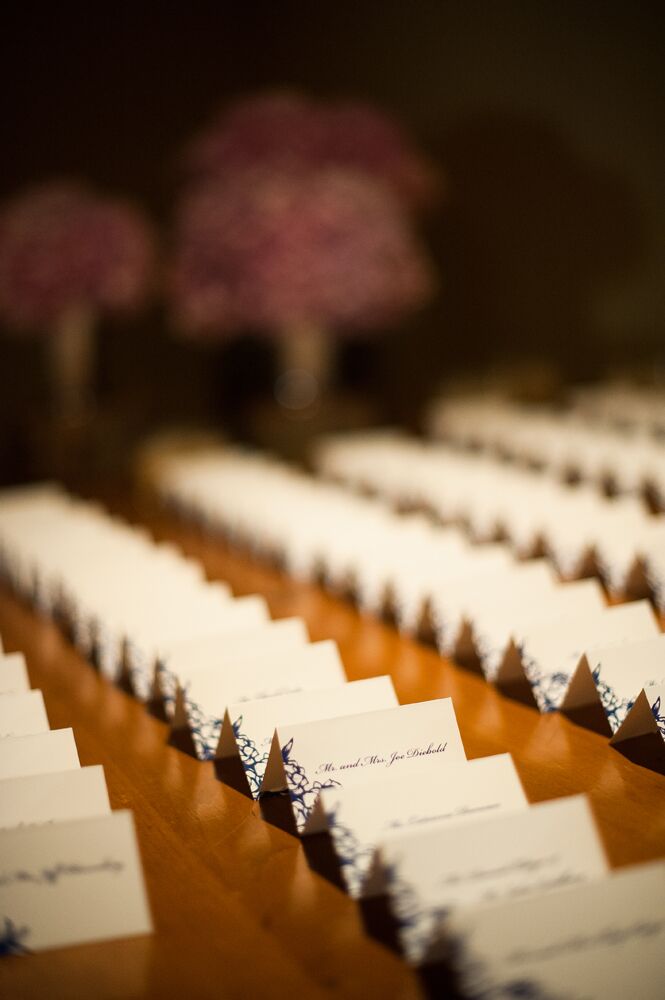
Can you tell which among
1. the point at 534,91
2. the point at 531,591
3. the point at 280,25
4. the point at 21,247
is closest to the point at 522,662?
the point at 531,591

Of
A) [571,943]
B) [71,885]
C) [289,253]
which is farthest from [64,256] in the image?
[571,943]

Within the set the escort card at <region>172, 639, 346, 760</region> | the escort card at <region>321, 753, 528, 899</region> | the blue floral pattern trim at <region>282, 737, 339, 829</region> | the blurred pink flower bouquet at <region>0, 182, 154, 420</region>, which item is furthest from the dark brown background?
the escort card at <region>321, 753, 528, 899</region>

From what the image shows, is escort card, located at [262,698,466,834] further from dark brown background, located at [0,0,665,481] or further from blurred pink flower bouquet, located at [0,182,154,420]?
dark brown background, located at [0,0,665,481]

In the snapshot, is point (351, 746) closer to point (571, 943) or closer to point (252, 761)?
point (252, 761)

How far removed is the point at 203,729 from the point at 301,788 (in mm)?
325

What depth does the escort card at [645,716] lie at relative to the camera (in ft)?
5.66

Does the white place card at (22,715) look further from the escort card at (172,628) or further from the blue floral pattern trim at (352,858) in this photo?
the blue floral pattern trim at (352,858)

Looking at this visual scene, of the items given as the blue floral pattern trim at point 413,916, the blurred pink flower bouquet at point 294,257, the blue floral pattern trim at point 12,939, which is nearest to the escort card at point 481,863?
the blue floral pattern trim at point 413,916

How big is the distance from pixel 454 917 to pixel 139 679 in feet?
3.52

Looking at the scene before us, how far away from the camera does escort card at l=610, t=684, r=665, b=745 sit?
1.73 meters

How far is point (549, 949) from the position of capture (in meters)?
1.12

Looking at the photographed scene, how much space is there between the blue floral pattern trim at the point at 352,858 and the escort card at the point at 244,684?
0.42 meters

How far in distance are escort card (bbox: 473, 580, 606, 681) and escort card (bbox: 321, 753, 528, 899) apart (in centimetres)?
57

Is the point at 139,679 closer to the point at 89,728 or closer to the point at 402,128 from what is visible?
the point at 89,728
